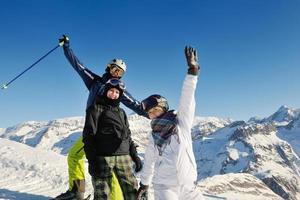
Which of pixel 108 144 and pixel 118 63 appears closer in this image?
pixel 108 144

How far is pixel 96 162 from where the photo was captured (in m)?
6.84

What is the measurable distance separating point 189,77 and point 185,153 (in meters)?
1.20

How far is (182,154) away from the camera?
6500mm

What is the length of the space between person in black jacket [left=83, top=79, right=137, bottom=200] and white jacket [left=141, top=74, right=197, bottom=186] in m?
0.68

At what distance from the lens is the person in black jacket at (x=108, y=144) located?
6848 mm

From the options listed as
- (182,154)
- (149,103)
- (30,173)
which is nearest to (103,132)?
(149,103)

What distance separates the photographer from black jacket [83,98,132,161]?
6797 millimetres

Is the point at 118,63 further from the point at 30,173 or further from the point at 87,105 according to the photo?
the point at 30,173

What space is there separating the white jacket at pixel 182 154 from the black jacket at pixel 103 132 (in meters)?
0.76

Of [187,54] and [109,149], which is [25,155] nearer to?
[109,149]

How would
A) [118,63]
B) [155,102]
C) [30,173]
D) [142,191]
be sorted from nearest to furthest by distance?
[155,102] < [142,191] < [118,63] < [30,173]

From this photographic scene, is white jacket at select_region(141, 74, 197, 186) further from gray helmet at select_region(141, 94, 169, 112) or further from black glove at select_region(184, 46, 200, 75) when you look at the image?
gray helmet at select_region(141, 94, 169, 112)

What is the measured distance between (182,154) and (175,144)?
0.19m

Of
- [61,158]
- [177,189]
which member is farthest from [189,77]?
[61,158]
